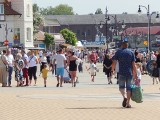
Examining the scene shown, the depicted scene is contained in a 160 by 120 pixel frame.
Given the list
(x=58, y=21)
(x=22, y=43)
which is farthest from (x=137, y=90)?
(x=58, y=21)

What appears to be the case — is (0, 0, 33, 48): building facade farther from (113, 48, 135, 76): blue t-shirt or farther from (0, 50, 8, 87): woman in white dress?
(113, 48, 135, 76): blue t-shirt

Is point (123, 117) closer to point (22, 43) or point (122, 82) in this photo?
point (122, 82)

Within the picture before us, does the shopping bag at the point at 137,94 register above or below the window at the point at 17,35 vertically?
below

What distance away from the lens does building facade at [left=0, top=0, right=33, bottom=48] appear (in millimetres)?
94625

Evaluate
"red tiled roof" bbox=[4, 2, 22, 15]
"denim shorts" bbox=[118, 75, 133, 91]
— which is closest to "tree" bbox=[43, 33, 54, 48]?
"red tiled roof" bbox=[4, 2, 22, 15]

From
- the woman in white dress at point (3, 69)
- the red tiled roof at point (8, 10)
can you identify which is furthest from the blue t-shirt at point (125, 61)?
the red tiled roof at point (8, 10)

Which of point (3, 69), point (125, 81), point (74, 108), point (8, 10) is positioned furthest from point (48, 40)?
point (74, 108)

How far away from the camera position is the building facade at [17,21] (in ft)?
310

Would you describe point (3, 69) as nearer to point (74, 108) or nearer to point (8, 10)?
point (74, 108)

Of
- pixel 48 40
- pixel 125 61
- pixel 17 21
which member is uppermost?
pixel 17 21

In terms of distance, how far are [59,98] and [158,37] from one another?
4546 inches

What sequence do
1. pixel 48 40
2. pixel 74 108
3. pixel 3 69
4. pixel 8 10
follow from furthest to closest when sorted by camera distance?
pixel 48 40
pixel 8 10
pixel 3 69
pixel 74 108

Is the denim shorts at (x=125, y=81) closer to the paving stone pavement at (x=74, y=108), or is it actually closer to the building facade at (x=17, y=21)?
the paving stone pavement at (x=74, y=108)

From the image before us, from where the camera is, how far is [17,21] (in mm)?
95062
